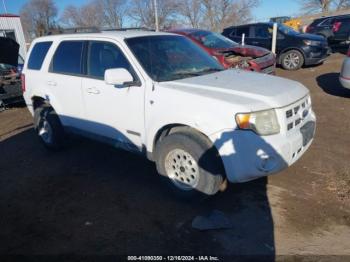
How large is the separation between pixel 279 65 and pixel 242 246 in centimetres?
1063

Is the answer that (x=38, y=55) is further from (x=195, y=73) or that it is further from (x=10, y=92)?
(x=10, y=92)

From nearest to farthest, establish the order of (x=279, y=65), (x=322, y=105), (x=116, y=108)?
(x=116, y=108), (x=322, y=105), (x=279, y=65)

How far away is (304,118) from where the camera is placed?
3699 millimetres

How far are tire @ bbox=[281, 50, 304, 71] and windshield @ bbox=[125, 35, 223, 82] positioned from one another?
804 cm

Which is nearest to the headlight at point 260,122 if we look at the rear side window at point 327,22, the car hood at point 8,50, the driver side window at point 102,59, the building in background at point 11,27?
the driver side window at point 102,59

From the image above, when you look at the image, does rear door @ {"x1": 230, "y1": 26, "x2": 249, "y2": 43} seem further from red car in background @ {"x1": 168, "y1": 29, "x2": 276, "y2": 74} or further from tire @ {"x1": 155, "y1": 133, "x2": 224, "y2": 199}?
tire @ {"x1": 155, "y1": 133, "x2": 224, "y2": 199}

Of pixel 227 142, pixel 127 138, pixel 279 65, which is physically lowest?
pixel 279 65

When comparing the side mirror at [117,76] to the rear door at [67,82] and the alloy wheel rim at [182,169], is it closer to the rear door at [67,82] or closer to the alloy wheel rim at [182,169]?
the alloy wheel rim at [182,169]

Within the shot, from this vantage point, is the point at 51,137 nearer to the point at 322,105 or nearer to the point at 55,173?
the point at 55,173

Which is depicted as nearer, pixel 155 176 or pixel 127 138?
pixel 127 138

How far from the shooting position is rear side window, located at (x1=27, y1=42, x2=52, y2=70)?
5371 mm

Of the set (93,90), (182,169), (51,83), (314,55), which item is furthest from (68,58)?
(314,55)

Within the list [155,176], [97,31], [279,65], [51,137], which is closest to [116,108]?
[155,176]

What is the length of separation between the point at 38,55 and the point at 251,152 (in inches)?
164
